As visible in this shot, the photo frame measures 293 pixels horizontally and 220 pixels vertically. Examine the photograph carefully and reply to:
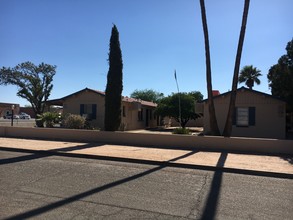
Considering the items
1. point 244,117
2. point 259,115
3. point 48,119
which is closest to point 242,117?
point 244,117

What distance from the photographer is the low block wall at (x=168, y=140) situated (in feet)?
44.3

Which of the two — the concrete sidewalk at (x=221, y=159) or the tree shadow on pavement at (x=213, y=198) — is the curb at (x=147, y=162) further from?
the tree shadow on pavement at (x=213, y=198)

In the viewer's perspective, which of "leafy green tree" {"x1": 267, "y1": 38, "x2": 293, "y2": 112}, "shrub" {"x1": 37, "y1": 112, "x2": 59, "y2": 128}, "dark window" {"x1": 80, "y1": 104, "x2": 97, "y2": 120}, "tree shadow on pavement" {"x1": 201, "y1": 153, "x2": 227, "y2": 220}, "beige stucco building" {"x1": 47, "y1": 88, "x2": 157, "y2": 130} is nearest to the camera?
"tree shadow on pavement" {"x1": 201, "y1": 153, "x2": 227, "y2": 220}

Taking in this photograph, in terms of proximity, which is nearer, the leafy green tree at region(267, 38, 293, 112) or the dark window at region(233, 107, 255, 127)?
the dark window at region(233, 107, 255, 127)

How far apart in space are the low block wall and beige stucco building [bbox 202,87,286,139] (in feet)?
25.4

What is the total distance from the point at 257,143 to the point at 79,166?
7962mm

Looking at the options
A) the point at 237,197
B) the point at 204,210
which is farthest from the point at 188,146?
the point at 204,210

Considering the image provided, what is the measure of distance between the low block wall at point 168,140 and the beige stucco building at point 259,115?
25.4ft

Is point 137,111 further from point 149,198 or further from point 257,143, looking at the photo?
point 149,198

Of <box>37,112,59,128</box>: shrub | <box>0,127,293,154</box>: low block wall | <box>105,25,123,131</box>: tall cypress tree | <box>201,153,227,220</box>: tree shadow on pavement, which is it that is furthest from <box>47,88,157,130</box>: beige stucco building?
<box>201,153,227,220</box>: tree shadow on pavement

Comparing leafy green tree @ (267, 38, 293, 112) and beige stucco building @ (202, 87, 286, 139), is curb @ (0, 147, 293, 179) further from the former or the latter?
leafy green tree @ (267, 38, 293, 112)

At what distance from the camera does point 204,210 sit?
5.58 metres

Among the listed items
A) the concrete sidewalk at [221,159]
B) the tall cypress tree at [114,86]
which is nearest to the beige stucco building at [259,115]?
the tall cypress tree at [114,86]

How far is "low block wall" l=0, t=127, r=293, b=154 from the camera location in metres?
13.5
